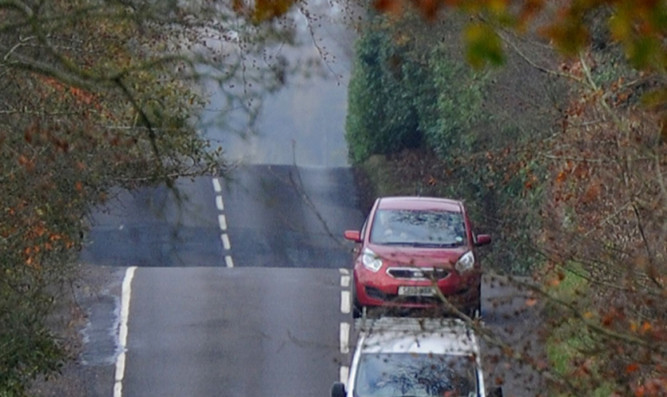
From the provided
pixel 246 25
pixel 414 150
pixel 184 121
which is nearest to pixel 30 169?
pixel 184 121

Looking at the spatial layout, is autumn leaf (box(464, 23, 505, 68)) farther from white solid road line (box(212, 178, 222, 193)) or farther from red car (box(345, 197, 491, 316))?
white solid road line (box(212, 178, 222, 193))

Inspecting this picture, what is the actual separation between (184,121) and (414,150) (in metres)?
20.2

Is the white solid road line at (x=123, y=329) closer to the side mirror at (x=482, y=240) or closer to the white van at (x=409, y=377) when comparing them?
the white van at (x=409, y=377)

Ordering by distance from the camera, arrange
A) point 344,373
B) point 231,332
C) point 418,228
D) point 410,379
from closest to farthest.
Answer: point 410,379, point 344,373, point 418,228, point 231,332

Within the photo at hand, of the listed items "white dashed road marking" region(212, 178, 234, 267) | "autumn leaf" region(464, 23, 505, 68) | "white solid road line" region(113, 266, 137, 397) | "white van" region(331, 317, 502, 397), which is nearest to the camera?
"autumn leaf" region(464, 23, 505, 68)

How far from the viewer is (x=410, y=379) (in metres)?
11.0

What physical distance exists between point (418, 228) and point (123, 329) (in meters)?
4.25

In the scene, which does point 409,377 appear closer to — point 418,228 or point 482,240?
point 482,240

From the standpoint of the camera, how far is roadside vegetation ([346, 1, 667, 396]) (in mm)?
4508

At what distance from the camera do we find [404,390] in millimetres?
10914

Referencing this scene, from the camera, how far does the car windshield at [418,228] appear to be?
16172 mm

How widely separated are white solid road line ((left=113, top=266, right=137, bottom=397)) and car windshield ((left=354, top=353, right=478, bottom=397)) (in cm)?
441

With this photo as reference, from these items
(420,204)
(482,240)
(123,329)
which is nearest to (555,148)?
(482,240)

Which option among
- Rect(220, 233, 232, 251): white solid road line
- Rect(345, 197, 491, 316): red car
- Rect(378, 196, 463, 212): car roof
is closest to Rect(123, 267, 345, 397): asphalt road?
Rect(345, 197, 491, 316): red car
